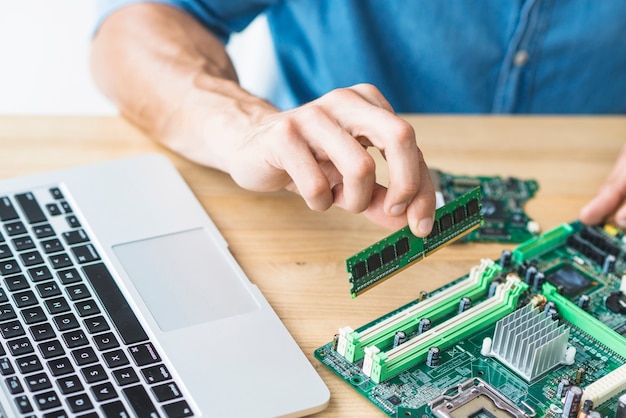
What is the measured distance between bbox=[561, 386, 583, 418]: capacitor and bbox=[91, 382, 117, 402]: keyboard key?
0.53 meters

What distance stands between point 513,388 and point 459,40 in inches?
37.7

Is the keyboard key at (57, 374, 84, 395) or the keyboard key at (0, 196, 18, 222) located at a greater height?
the keyboard key at (0, 196, 18, 222)

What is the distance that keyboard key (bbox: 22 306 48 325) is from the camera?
1.03m

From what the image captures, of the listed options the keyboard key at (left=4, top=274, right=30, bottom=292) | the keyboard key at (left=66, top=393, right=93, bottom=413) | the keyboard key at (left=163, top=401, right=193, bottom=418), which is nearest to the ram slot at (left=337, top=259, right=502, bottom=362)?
the keyboard key at (left=163, top=401, right=193, bottom=418)

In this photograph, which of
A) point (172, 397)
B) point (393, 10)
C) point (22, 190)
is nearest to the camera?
point (172, 397)

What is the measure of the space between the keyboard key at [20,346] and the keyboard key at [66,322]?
0.14 ft

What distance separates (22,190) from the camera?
1.28 meters

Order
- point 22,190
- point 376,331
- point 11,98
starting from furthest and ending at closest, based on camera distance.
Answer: point 11,98 < point 22,190 < point 376,331

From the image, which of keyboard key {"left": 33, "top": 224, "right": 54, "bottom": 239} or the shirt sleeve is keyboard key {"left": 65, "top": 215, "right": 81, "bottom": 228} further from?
the shirt sleeve

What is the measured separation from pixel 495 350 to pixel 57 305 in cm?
57

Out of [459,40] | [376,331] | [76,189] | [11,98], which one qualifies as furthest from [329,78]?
[11,98]

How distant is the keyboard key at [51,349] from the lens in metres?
0.99

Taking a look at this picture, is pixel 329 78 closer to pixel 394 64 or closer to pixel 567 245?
pixel 394 64

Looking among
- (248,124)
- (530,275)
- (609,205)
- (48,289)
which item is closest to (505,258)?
(530,275)
